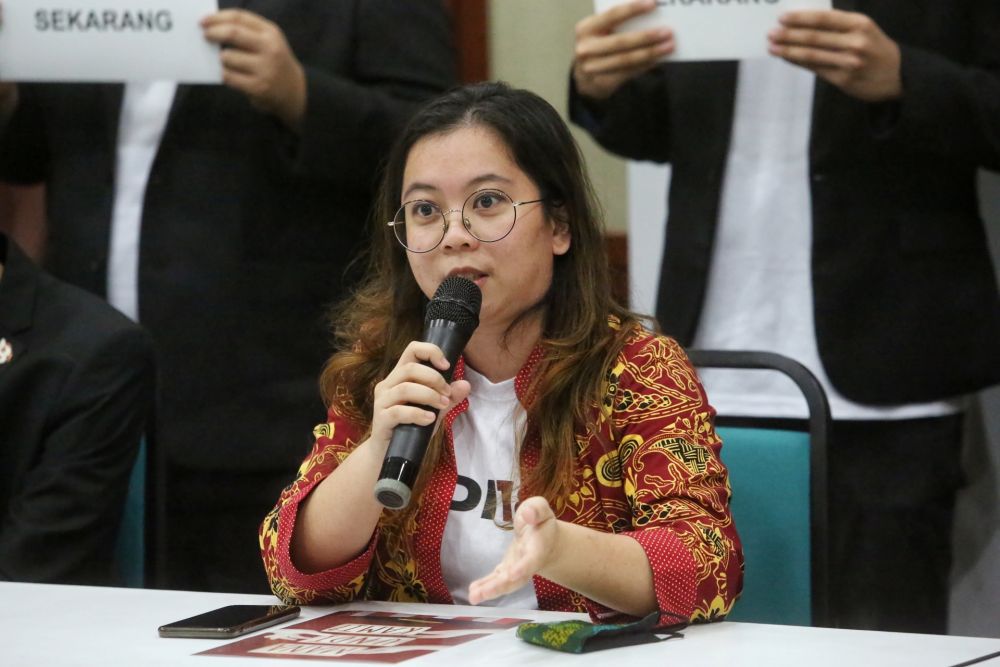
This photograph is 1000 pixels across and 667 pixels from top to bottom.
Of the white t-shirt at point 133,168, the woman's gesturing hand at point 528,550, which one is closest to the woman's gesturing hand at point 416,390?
the woman's gesturing hand at point 528,550

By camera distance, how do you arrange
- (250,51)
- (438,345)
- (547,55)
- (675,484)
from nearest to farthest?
(438,345) → (675,484) → (250,51) → (547,55)

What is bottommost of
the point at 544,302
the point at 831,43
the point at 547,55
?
the point at 544,302

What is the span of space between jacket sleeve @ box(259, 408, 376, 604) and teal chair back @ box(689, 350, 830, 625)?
535mm

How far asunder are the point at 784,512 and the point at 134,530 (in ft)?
3.17

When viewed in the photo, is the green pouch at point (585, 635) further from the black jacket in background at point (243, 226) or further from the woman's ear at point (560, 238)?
the black jacket in background at point (243, 226)

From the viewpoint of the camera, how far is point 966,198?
245cm

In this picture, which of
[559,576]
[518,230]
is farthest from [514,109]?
[559,576]

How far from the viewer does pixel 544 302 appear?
1924 millimetres

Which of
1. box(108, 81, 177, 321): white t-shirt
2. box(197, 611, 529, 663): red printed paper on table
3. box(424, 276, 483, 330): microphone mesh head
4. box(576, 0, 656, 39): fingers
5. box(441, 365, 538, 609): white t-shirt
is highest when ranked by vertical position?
box(576, 0, 656, 39): fingers

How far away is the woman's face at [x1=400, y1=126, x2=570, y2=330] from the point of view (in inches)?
70.2

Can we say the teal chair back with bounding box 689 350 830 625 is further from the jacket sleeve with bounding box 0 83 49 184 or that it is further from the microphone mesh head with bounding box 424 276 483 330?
the jacket sleeve with bounding box 0 83 49 184

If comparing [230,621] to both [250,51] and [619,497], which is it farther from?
[250,51]

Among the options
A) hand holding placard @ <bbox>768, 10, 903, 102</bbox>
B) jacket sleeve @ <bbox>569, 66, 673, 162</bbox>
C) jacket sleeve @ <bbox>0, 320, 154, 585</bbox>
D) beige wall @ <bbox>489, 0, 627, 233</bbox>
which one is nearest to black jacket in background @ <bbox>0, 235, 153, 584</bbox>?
jacket sleeve @ <bbox>0, 320, 154, 585</bbox>

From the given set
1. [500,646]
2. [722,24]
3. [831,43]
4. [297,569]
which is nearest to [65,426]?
[297,569]
